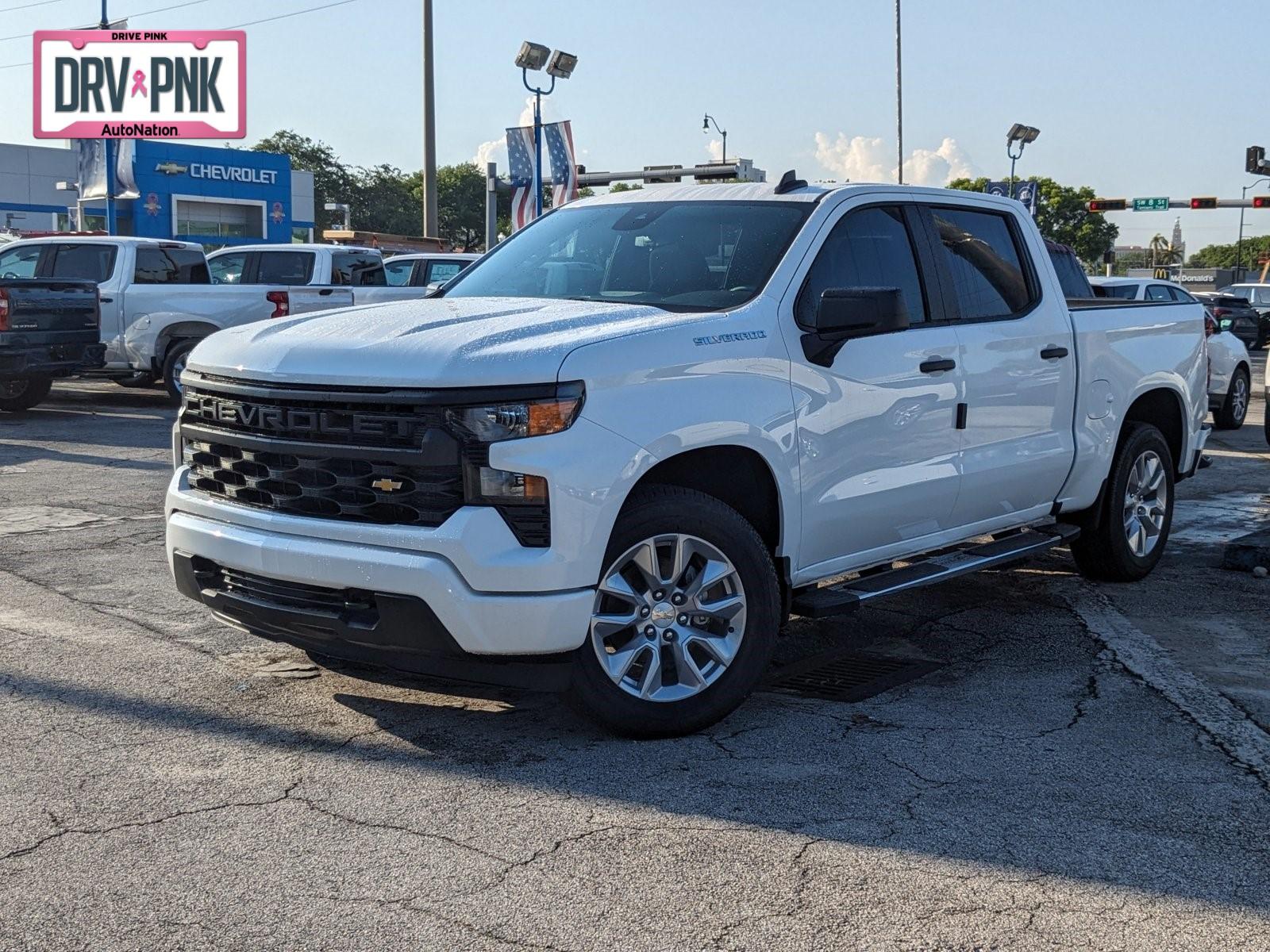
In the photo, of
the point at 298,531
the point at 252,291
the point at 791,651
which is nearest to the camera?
the point at 298,531

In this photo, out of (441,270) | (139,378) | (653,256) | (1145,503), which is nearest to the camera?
(653,256)

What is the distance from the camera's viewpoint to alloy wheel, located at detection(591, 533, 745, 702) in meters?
4.67

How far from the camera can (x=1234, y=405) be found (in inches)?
651

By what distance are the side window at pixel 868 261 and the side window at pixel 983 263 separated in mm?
286

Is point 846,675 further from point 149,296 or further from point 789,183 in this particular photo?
point 149,296

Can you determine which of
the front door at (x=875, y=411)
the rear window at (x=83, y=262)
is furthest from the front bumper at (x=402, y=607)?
the rear window at (x=83, y=262)

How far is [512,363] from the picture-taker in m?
4.43

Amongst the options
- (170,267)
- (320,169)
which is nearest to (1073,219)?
(320,169)

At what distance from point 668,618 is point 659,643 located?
91 mm

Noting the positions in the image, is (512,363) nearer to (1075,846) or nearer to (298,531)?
(298,531)

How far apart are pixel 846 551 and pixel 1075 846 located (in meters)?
1.81

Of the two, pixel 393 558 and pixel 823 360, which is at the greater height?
pixel 823 360

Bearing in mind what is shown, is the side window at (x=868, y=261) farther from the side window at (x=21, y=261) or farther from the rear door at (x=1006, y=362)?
the side window at (x=21, y=261)

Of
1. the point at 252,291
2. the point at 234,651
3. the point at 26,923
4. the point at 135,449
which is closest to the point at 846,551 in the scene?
the point at 234,651
